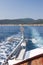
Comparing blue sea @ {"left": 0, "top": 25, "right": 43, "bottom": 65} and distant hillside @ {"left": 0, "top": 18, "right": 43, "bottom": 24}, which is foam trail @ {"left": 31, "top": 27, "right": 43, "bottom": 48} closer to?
blue sea @ {"left": 0, "top": 25, "right": 43, "bottom": 65}

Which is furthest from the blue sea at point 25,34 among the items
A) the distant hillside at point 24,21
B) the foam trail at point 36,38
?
the distant hillside at point 24,21

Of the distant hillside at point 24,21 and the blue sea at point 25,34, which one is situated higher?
the distant hillside at point 24,21

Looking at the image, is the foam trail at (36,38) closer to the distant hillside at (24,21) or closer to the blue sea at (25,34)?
the blue sea at (25,34)

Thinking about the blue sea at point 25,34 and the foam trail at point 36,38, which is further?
the foam trail at point 36,38

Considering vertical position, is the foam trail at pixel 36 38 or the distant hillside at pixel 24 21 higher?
the distant hillside at pixel 24 21

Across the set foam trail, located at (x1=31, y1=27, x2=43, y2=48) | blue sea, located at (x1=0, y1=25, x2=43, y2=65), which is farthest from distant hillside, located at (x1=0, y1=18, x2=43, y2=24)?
foam trail, located at (x1=31, y1=27, x2=43, y2=48)

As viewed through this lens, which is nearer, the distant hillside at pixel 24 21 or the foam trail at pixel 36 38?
the distant hillside at pixel 24 21

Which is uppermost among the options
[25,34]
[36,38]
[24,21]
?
[24,21]

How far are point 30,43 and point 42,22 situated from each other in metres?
1.70

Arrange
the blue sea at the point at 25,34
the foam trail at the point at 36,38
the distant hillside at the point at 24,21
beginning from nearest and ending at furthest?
the distant hillside at the point at 24,21, the blue sea at the point at 25,34, the foam trail at the point at 36,38

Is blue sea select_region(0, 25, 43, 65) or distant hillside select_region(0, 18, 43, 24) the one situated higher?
distant hillside select_region(0, 18, 43, 24)

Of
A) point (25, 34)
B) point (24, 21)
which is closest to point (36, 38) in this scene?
point (25, 34)

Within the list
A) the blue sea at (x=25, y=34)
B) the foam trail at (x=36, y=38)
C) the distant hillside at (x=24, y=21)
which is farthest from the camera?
the foam trail at (x=36, y=38)

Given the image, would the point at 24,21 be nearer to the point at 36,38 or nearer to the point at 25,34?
the point at 25,34
